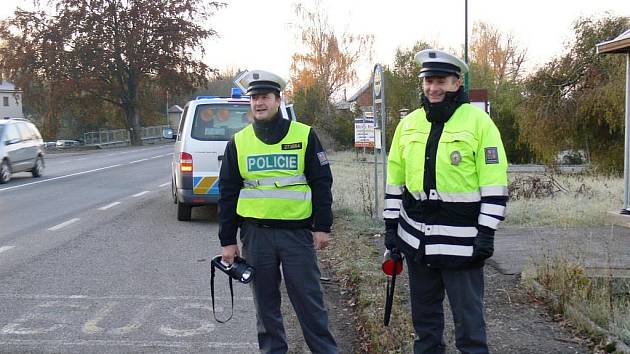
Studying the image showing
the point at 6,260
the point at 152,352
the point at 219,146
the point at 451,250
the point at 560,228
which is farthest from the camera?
the point at 219,146

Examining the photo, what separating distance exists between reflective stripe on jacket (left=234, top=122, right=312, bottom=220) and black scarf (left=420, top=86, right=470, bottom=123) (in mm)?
800

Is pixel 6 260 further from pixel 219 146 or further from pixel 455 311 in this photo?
pixel 455 311

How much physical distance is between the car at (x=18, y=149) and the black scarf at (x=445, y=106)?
1724cm

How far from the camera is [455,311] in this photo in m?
3.88

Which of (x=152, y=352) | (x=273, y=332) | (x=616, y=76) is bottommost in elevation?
(x=152, y=352)

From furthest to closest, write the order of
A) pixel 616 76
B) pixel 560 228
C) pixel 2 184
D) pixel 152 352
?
pixel 616 76
pixel 2 184
pixel 560 228
pixel 152 352

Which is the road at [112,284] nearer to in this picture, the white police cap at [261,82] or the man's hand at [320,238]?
the man's hand at [320,238]

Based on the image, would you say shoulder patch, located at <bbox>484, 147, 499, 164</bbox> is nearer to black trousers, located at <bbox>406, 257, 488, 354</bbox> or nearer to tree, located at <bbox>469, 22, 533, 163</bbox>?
black trousers, located at <bbox>406, 257, 488, 354</bbox>

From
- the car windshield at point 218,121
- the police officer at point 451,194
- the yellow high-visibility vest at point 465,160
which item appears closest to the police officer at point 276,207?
the police officer at point 451,194

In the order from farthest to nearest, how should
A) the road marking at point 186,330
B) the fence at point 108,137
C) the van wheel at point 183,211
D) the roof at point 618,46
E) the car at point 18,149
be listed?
the fence at point 108,137
the car at point 18,149
the van wheel at point 183,211
the roof at point 618,46
the road marking at point 186,330

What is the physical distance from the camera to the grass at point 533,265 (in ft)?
16.7

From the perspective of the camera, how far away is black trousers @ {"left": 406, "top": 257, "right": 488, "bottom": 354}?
3.82m

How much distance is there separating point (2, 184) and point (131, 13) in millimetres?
39106

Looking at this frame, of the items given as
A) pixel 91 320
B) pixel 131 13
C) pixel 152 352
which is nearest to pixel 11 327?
pixel 91 320
